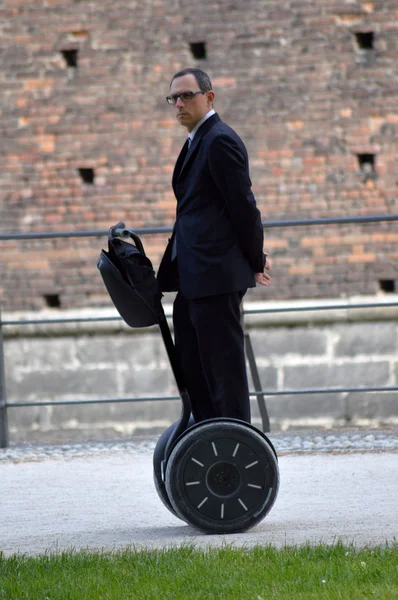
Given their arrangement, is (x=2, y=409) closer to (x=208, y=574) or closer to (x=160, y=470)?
(x=160, y=470)

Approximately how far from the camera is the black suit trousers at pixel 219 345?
4.16 meters

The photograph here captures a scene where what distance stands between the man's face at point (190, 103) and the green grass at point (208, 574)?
150cm

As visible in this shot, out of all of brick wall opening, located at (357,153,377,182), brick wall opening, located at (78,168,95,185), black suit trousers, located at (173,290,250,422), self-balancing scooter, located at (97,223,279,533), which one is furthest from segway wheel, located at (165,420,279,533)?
brick wall opening, located at (78,168,95,185)

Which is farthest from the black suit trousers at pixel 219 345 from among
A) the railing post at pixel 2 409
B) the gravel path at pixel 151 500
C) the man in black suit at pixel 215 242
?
the railing post at pixel 2 409

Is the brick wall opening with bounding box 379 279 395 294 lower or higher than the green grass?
higher

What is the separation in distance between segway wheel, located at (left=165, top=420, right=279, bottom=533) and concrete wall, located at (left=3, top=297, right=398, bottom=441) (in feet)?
19.8

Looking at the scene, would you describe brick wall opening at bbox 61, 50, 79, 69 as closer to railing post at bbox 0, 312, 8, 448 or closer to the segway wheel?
railing post at bbox 0, 312, 8, 448

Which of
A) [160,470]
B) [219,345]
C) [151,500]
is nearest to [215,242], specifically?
[219,345]

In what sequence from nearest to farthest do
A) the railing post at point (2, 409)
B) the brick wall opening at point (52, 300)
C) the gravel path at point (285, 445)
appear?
the gravel path at point (285, 445) < the railing post at point (2, 409) < the brick wall opening at point (52, 300)

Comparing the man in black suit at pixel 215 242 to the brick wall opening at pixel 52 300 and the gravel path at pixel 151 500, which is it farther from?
the brick wall opening at pixel 52 300

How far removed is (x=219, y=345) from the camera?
4.16 m

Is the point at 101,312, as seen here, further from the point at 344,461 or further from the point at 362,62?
the point at 344,461

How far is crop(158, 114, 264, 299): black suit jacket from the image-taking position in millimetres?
4105

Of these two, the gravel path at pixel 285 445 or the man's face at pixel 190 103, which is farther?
the gravel path at pixel 285 445
